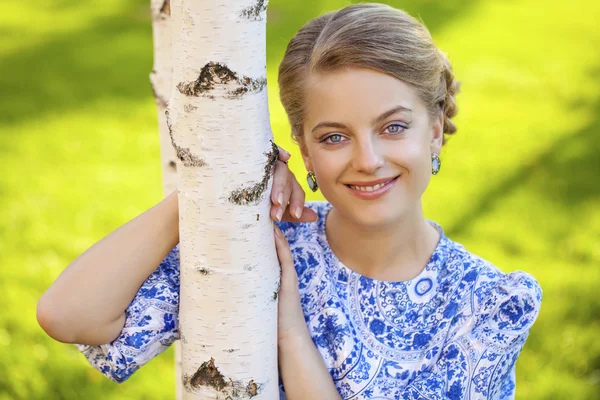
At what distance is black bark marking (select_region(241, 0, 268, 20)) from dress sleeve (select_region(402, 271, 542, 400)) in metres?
0.97

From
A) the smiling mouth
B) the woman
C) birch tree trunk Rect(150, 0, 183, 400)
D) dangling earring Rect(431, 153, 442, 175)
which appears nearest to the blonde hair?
the woman

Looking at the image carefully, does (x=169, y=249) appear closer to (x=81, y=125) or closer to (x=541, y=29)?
(x=81, y=125)

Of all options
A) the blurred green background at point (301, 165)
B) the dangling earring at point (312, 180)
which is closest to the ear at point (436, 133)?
the dangling earring at point (312, 180)

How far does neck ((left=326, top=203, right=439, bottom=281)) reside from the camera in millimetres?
2172

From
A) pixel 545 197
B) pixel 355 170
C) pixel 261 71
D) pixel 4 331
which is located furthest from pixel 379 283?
pixel 545 197

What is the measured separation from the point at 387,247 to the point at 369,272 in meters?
0.09

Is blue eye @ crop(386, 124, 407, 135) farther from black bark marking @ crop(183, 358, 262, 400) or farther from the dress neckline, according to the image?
black bark marking @ crop(183, 358, 262, 400)

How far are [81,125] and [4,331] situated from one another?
2.94m

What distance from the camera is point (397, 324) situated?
2.09m

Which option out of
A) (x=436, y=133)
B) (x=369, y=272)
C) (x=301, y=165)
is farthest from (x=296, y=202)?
(x=301, y=165)

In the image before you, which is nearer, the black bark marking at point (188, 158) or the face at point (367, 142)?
the black bark marking at point (188, 158)

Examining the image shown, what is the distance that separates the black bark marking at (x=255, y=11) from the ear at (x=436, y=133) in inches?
29.5

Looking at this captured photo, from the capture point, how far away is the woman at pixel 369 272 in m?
1.90

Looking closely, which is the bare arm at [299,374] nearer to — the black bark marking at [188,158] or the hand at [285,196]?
the hand at [285,196]
